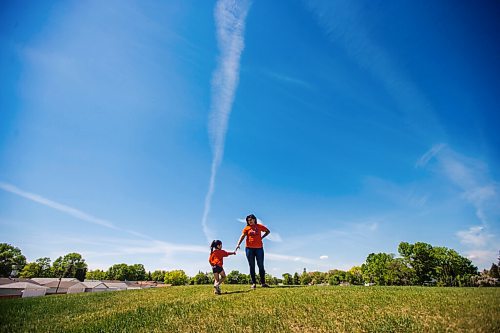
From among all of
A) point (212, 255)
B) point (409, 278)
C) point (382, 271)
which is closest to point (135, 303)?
point (212, 255)

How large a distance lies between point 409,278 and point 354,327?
3114 inches

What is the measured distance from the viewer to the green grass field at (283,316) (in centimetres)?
539

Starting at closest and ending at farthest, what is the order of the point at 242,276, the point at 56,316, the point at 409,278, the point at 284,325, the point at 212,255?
the point at 284,325, the point at 56,316, the point at 212,255, the point at 409,278, the point at 242,276

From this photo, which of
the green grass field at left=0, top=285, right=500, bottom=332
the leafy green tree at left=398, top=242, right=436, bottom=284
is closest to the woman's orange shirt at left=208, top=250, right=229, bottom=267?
the green grass field at left=0, top=285, right=500, bottom=332

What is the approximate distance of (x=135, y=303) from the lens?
9602 mm

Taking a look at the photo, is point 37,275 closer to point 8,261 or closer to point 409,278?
point 8,261

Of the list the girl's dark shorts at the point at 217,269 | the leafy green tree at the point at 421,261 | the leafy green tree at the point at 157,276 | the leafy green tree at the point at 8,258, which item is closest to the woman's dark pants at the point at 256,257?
the girl's dark shorts at the point at 217,269

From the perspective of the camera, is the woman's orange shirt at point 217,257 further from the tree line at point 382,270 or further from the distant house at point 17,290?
the distant house at point 17,290

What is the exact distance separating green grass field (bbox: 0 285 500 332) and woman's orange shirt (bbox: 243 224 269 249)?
2226 mm

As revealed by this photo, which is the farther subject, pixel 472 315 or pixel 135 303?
pixel 135 303

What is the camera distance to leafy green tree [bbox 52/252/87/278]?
373 ft

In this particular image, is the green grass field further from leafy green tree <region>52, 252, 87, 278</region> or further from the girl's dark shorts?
leafy green tree <region>52, 252, 87, 278</region>

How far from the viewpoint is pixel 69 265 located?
115 metres

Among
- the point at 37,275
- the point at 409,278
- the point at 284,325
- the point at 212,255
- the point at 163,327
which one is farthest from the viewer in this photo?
the point at 37,275
